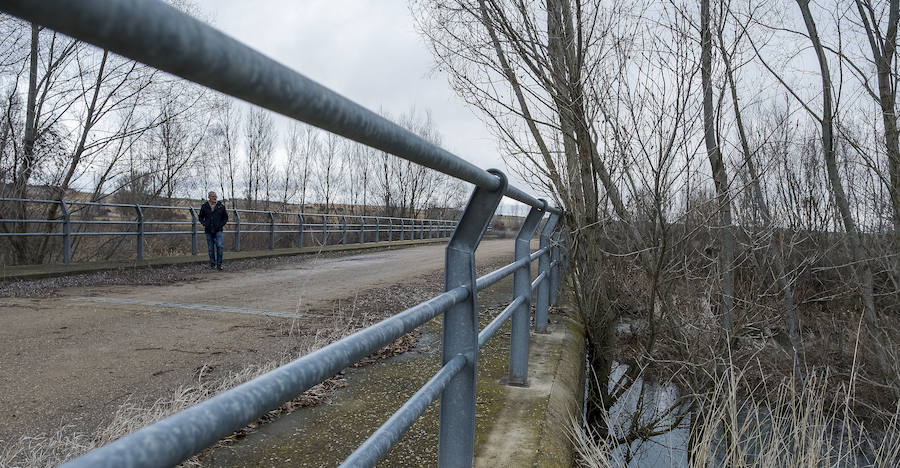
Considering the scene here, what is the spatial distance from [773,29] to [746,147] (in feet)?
5.30

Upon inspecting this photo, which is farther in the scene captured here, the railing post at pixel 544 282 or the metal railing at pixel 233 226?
the metal railing at pixel 233 226

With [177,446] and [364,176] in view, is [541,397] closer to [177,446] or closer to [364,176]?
[177,446]

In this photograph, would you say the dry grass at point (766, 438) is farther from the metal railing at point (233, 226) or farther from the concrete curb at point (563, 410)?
the metal railing at point (233, 226)

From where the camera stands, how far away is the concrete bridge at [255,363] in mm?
2633

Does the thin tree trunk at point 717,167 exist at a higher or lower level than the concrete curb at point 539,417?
higher

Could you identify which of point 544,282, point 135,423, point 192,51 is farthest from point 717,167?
point 192,51

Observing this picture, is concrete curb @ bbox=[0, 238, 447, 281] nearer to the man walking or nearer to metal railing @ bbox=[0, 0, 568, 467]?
the man walking

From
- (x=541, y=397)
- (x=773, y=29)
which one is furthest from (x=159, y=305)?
(x=773, y=29)

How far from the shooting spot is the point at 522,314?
347 cm

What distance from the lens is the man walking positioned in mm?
10672

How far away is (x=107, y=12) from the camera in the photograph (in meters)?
0.39

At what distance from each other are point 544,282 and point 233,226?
486 inches

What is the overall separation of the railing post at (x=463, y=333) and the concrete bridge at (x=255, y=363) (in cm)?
76

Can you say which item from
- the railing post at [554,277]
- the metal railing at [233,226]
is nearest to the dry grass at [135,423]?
the railing post at [554,277]
